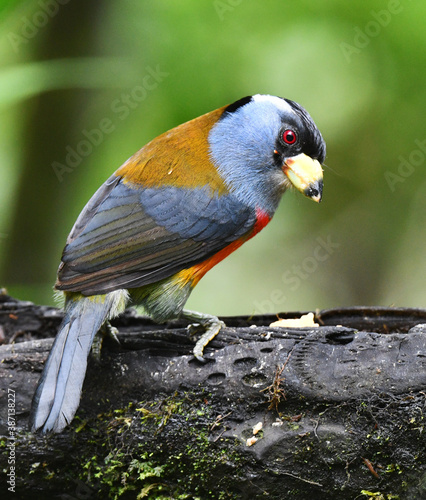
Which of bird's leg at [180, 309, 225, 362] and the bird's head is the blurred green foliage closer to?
the bird's head

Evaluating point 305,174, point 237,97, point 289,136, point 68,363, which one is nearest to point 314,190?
point 305,174

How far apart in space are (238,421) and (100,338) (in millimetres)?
820

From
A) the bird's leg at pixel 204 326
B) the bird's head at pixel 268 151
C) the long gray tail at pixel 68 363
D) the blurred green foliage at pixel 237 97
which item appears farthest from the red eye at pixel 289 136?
the blurred green foliage at pixel 237 97

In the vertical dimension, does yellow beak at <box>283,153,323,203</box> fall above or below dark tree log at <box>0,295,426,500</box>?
above

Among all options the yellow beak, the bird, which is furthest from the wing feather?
the yellow beak

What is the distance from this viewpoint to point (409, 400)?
6.89 ft

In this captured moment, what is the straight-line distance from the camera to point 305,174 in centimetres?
308

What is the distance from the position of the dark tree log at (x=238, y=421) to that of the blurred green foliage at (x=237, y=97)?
183cm

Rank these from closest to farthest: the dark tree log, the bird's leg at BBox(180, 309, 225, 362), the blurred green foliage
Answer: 1. the dark tree log
2. the bird's leg at BBox(180, 309, 225, 362)
3. the blurred green foliage

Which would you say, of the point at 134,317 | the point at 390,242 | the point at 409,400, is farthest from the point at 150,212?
the point at 390,242

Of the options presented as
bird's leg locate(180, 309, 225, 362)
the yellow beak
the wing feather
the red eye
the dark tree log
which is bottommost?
the dark tree log

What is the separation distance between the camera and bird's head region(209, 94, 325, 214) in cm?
A: 311

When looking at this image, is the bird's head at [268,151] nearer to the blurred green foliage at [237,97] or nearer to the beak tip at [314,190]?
the beak tip at [314,190]

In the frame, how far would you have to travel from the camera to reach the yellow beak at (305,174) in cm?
307
